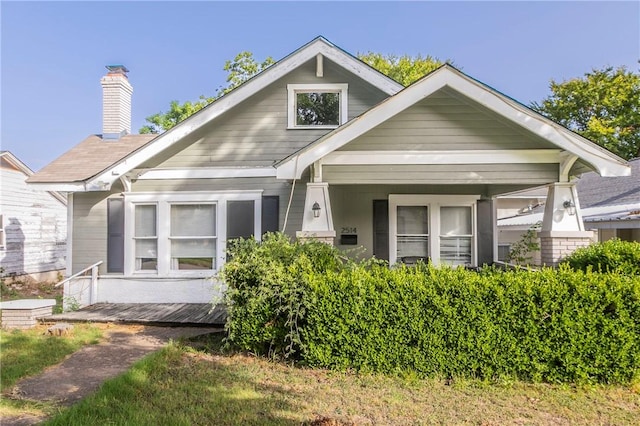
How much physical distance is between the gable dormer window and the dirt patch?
492 centimetres

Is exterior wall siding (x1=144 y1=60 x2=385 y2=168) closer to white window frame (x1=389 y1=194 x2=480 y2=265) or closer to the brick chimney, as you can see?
white window frame (x1=389 y1=194 x2=480 y2=265)

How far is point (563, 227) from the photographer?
21.2 ft

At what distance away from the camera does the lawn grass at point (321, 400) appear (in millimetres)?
3713

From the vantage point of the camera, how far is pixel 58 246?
17344mm

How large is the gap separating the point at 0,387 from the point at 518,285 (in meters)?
6.19

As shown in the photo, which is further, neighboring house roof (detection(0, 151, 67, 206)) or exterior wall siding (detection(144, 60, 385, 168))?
neighboring house roof (detection(0, 151, 67, 206))

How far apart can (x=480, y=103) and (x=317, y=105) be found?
159 inches

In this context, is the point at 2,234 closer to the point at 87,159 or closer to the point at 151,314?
the point at 87,159

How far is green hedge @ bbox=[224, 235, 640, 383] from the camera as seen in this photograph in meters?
4.52

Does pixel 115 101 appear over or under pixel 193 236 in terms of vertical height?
over

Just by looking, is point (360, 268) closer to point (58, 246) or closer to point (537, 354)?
point (537, 354)

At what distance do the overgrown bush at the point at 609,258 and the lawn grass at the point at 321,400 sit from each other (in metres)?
2.05

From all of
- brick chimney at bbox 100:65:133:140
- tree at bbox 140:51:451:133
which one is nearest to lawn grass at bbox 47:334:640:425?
brick chimney at bbox 100:65:133:140

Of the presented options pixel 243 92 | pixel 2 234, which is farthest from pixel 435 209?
pixel 2 234
